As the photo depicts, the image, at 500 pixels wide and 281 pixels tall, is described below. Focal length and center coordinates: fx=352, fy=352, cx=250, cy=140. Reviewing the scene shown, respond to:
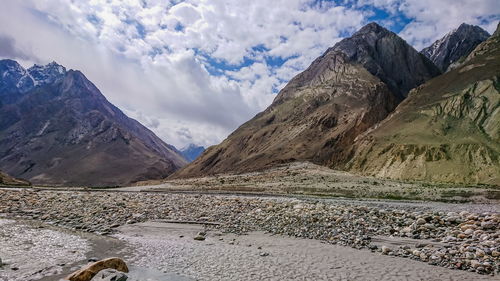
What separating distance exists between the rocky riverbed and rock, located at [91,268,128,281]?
32.3ft

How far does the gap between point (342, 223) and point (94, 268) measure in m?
14.0

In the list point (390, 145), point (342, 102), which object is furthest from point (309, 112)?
point (390, 145)

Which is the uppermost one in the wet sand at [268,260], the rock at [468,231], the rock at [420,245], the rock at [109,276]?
the rock at [468,231]

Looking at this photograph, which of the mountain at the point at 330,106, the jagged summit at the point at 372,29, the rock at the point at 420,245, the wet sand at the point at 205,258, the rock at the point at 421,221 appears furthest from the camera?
the jagged summit at the point at 372,29

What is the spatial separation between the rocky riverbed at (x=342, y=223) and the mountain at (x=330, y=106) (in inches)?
2964

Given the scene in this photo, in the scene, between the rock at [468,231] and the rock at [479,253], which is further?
the rock at [468,231]

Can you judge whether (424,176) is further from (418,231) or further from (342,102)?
(342,102)

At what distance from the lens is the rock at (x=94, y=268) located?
11.9 meters

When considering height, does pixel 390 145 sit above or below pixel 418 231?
above

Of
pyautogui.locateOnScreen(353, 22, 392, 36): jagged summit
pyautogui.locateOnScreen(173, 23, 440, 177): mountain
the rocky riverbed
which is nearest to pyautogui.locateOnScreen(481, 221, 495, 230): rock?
the rocky riverbed

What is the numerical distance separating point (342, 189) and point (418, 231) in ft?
111

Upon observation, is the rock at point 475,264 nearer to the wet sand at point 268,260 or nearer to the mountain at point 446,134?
the wet sand at point 268,260

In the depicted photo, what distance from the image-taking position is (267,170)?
93.9m

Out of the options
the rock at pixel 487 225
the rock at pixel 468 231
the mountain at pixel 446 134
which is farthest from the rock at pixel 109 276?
the mountain at pixel 446 134
